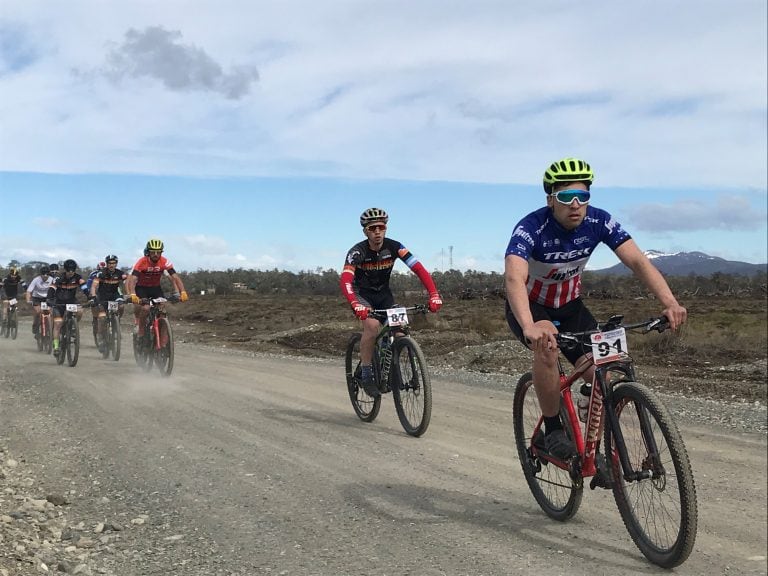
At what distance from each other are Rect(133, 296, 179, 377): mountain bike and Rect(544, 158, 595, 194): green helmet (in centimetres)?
971

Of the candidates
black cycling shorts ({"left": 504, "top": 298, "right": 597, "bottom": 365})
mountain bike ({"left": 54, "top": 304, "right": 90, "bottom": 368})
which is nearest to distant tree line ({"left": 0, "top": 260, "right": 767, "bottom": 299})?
mountain bike ({"left": 54, "top": 304, "right": 90, "bottom": 368})

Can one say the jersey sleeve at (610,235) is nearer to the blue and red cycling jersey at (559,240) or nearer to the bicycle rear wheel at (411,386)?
the blue and red cycling jersey at (559,240)

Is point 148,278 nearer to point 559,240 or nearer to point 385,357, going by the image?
point 385,357

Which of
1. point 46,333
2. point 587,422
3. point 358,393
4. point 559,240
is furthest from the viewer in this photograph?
point 46,333

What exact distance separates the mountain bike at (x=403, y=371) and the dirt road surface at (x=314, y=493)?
290mm

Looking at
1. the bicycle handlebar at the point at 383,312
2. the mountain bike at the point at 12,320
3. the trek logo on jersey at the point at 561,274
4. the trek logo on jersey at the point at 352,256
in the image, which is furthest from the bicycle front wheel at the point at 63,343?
the trek logo on jersey at the point at 561,274

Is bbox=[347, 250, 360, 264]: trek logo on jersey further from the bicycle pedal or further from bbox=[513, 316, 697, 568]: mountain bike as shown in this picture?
the bicycle pedal

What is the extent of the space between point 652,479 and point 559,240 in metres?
1.66

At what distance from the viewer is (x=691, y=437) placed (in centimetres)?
886

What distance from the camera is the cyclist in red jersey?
13594mm

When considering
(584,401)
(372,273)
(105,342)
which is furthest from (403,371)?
(105,342)

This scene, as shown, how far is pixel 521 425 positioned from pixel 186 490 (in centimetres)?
286

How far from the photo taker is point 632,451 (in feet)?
14.7

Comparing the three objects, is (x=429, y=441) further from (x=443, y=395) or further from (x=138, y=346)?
(x=138, y=346)
